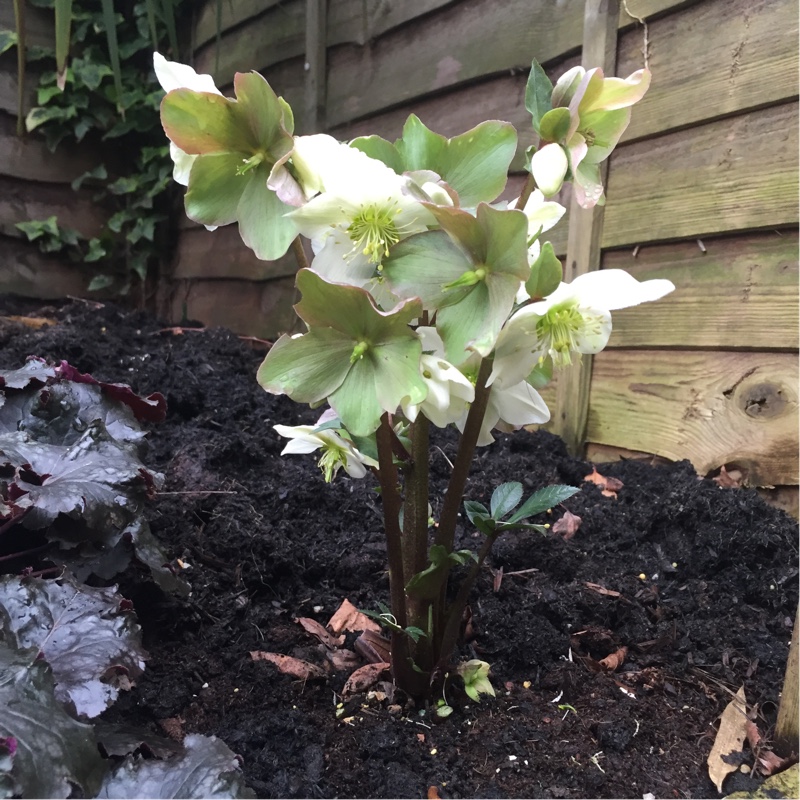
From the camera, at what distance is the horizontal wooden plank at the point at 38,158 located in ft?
8.97

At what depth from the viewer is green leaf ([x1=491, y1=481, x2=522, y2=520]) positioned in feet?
2.65

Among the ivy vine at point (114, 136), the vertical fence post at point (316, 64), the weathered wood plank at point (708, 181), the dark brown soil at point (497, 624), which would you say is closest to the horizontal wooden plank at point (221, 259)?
the ivy vine at point (114, 136)

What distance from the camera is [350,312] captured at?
576 millimetres

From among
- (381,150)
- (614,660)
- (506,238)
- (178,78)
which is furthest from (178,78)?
(614,660)

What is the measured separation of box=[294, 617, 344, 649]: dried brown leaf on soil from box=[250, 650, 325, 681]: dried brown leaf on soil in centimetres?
6

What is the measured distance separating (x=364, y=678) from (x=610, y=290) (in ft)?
2.09

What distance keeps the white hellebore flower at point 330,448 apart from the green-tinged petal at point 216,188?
26cm

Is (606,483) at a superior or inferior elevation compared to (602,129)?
inferior

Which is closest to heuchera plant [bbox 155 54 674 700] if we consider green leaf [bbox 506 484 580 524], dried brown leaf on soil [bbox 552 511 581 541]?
green leaf [bbox 506 484 580 524]

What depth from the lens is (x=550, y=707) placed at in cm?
87

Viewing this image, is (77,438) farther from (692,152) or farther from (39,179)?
(39,179)

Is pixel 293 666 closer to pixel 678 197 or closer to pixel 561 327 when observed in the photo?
pixel 561 327

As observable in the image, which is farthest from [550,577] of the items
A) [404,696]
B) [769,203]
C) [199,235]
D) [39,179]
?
[39,179]

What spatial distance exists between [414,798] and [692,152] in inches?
57.7
